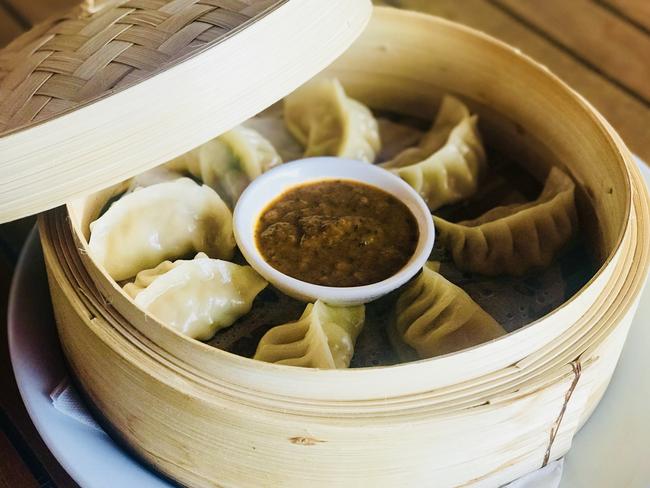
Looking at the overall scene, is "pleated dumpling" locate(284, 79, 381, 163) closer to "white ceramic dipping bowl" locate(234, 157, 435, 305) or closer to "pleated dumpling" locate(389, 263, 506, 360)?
"white ceramic dipping bowl" locate(234, 157, 435, 305)

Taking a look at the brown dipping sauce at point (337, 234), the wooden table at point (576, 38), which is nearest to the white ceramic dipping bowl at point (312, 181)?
the brown dipping sauce at point (337, 234)

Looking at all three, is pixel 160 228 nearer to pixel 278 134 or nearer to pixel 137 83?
pixel 137 83

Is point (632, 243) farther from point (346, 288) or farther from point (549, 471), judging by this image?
point (346, 288)

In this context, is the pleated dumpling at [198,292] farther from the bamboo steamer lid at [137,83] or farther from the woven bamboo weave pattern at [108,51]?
the woven bamboo weave pattern at [108,51]

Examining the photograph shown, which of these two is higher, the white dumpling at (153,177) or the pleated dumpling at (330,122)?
the white dumpling at (153,177)

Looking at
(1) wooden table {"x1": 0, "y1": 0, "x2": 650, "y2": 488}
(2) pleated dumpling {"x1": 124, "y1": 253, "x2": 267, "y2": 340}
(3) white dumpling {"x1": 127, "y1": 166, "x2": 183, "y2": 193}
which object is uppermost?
(3) white dumpling {"x1": 127, "y1": 166, "x2": 183, "y2": 193}

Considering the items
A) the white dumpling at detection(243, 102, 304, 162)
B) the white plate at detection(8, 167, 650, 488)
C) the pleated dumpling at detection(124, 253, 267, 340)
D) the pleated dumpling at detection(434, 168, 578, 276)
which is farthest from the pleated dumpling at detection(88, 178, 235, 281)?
the pleated dumpling at detection(434, 168, 578, 276)
